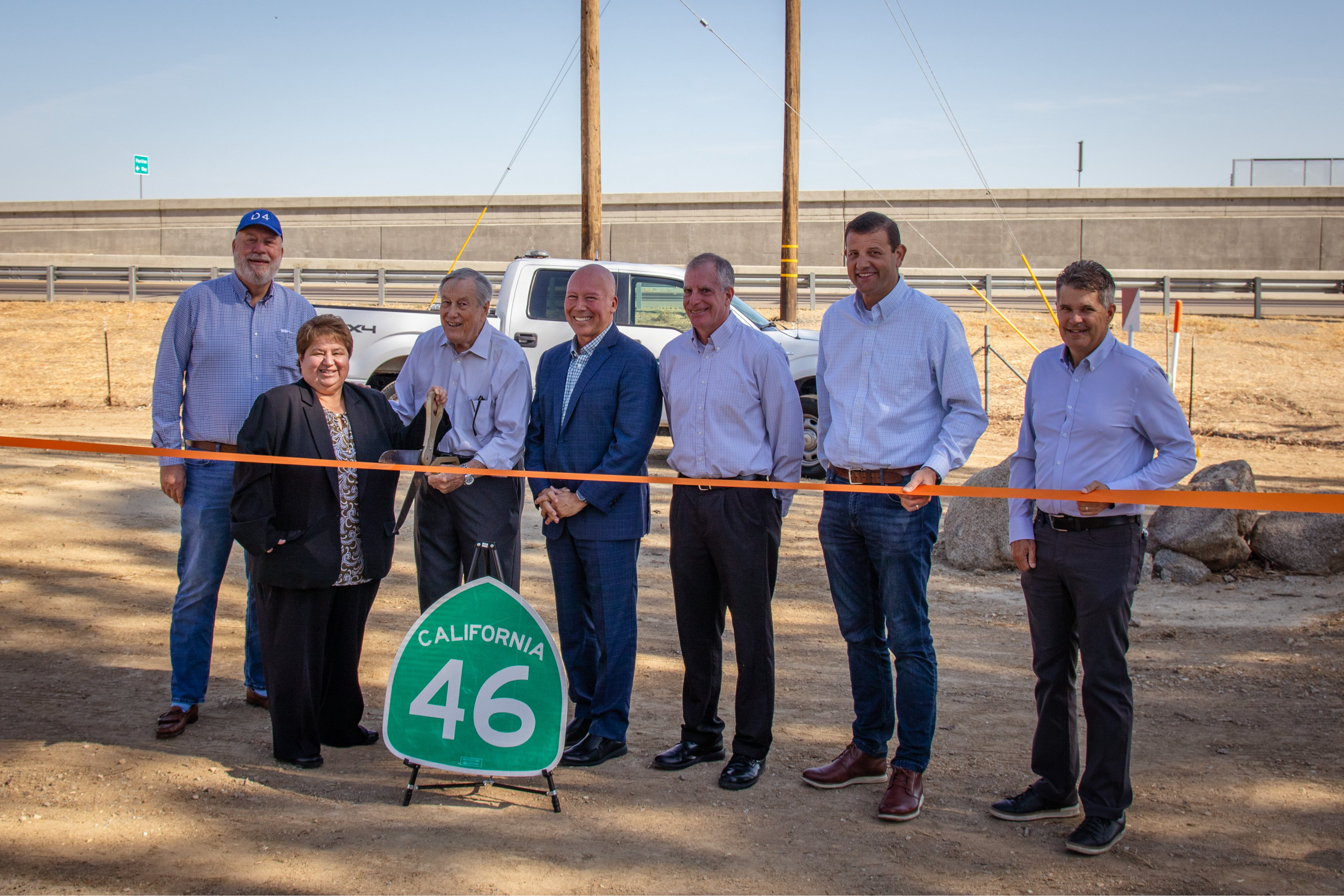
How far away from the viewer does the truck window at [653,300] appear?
11.1 m

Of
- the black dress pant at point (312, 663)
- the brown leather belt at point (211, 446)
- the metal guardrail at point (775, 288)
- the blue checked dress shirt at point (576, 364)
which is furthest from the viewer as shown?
the metal guardrail at point (775, 288)

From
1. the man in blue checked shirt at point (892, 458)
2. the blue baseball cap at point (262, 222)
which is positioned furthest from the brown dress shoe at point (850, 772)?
the blue baseball cap at point (262, 222)

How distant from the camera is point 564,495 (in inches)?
172

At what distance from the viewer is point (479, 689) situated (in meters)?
4.05

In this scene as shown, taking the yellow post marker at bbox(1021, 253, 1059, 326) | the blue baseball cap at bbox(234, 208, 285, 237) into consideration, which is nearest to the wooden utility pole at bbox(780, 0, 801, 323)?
the yellow post marker at bbox(1021, 253, 1059, 326)

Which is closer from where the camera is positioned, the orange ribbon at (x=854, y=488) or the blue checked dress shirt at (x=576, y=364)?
the orange ribbon at (x=854, y=488)

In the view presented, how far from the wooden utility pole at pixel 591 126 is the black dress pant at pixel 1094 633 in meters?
11.3

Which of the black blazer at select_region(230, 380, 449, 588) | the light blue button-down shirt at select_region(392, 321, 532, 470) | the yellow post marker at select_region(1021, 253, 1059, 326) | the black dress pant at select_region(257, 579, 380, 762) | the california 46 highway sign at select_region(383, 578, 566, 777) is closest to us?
the california 46 highway sign at select_region(383, 578, 566, 777)

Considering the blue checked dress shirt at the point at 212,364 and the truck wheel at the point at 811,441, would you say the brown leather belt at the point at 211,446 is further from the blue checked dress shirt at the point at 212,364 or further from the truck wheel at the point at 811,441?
the truck wheel at the point at 811,441

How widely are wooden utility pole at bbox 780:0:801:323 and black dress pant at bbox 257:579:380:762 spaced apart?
48.0 ft

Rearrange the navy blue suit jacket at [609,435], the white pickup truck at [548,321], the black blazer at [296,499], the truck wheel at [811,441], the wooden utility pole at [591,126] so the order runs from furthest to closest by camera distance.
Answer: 1. the wooden utility pole at [591,126]
2. the white pickup truck at [548,321]
3. the truck wheel at [811,441]
4. the navy blue suit jacket at [609,435]
5. the black blazer at [296,499]

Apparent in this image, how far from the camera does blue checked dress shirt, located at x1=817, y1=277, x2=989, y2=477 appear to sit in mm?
3967

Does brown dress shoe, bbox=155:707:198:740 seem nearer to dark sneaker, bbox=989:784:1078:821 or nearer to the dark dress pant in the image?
the dark dress pant

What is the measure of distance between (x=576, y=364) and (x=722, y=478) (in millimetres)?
861
